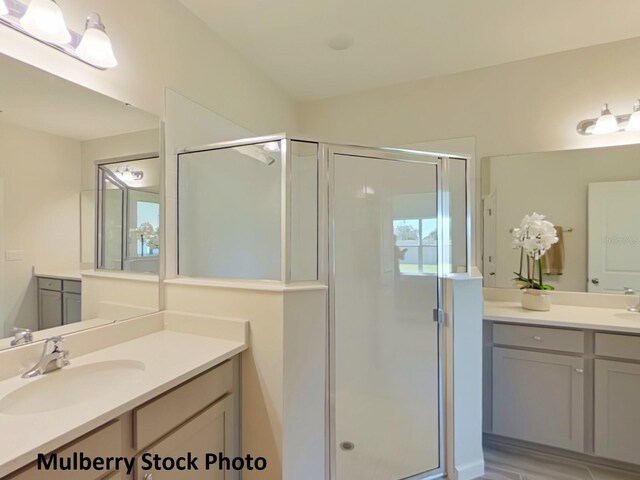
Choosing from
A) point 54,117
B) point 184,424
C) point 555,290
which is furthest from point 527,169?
point 54,117

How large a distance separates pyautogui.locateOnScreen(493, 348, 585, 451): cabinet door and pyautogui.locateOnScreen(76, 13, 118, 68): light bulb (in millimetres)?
2584

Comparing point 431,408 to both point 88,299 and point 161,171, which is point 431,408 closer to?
point 88,299

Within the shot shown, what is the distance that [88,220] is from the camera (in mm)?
1387

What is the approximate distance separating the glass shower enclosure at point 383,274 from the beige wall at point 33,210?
544 millimetres

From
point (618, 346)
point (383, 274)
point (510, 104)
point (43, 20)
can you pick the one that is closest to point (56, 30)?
point (43, 20)

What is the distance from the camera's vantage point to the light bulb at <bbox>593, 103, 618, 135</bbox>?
82.8 inches

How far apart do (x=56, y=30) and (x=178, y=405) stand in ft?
4.70

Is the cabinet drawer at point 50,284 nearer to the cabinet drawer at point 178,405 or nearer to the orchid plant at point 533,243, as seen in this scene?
the cabinet drawer at point 178,405

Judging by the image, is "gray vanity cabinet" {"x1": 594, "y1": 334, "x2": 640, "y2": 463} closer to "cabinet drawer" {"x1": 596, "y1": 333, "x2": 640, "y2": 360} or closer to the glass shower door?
"cabinet drawer" {"x1": 596, "y1": 333, "x2": 640, "y2": 360}

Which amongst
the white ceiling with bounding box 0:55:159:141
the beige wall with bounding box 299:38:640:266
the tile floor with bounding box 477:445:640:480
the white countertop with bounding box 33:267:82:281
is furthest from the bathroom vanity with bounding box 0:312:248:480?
the beige wall with bounding box 299:38:640:266

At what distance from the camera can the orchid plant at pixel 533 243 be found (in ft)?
7.09

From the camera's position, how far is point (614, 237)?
7.15 feet

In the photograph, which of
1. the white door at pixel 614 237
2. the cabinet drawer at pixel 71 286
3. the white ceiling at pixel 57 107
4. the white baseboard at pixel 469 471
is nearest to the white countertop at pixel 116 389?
the cabinet drawer at pixel 71 286

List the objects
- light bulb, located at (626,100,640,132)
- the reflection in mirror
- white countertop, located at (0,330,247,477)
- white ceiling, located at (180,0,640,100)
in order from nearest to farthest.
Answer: white countertop, located at (0,330,247,477) < the reflection in mirror < white ceiling, located at (180,0,640,100) < light bulb, located at (626,100,640,132)
